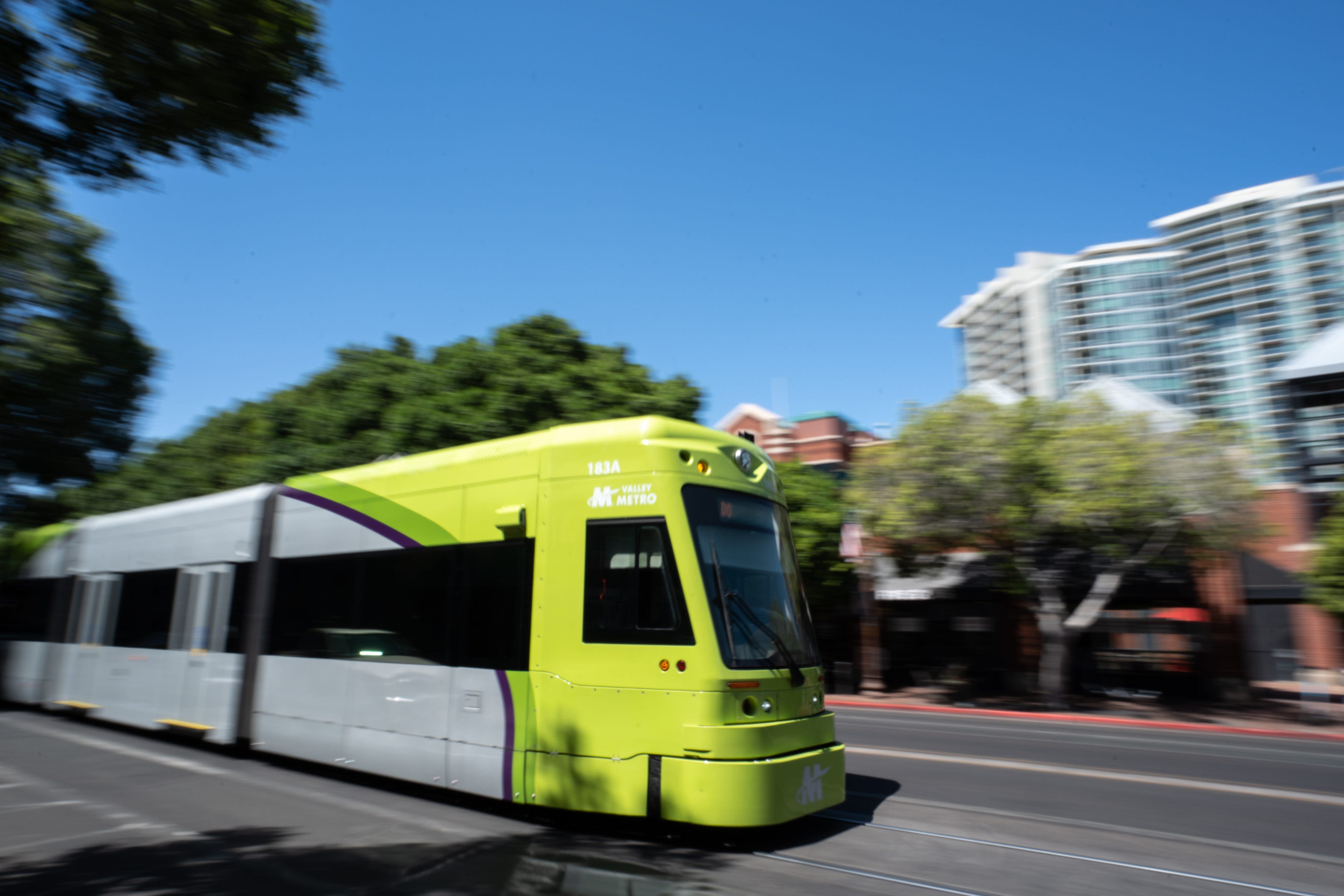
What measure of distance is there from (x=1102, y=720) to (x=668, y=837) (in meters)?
15.4

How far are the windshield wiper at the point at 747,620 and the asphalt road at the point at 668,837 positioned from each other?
1.27 metres

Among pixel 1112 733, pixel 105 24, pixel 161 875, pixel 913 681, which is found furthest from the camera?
pixel 913 681

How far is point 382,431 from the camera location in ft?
81.1

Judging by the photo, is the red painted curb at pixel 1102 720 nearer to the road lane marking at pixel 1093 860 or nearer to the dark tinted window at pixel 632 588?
the road lane marking at pixel 1093 860

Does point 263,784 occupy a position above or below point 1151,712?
above

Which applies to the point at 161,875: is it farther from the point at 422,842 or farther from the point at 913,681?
the point at 913,681

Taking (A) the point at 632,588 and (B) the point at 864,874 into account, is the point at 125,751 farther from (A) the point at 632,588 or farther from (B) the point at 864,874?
(B) the point at 864,874

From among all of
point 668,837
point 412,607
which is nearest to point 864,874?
point 668,837

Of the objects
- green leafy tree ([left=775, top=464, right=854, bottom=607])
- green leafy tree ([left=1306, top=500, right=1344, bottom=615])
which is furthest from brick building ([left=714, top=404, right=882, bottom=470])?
green leafy tree ([left=1306, top=500, right=1344, bottom=615])

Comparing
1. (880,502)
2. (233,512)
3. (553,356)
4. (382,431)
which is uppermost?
(553,356)

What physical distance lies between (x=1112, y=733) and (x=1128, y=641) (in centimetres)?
995

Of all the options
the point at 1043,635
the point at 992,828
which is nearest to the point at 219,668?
the point at 992,828

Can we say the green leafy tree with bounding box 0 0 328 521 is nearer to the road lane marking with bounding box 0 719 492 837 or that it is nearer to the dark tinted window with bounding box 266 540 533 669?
the dark tinted window with bounding box 266 540 533 669

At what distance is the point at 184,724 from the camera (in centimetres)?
1114
